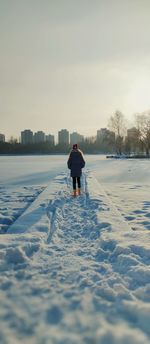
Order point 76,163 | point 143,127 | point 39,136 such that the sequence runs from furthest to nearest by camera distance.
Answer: point 39,136 < point 143,127 < point 76,163

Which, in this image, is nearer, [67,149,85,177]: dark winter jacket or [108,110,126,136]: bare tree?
[67,149,85,177]: dark winter jacket

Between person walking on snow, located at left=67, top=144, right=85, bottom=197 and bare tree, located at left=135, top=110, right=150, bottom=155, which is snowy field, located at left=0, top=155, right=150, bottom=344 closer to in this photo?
person walking on snow, located at left=67, top=144, right=85, bottom=197

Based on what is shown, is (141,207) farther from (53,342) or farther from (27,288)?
(53,342)

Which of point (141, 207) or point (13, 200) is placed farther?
point (13, 200)

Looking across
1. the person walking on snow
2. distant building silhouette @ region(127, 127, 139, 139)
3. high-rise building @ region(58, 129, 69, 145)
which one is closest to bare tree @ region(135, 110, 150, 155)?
distant building silhouette @ region(127, 127, 139, 139)

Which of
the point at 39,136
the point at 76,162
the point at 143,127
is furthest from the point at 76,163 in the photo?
the point at 39,136

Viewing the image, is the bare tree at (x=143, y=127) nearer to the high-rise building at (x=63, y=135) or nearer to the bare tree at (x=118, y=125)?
the bare tree at (x=118, y=125)

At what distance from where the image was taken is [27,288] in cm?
367

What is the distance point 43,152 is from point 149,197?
126514 mm

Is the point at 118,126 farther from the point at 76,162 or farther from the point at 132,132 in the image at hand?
the point at 76,162

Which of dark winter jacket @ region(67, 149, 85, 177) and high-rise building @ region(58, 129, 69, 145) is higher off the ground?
high-rise building @ region(58, 129, 69, 145)

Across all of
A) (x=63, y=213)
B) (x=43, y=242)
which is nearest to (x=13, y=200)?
(x=63, y=213)

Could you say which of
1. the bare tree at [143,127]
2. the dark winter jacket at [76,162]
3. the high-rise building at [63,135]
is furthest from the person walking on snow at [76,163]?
the high-rise building at [63,135]

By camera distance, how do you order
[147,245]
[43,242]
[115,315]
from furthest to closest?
1. [43,242]
2. [147,245]
3. [115,315]
